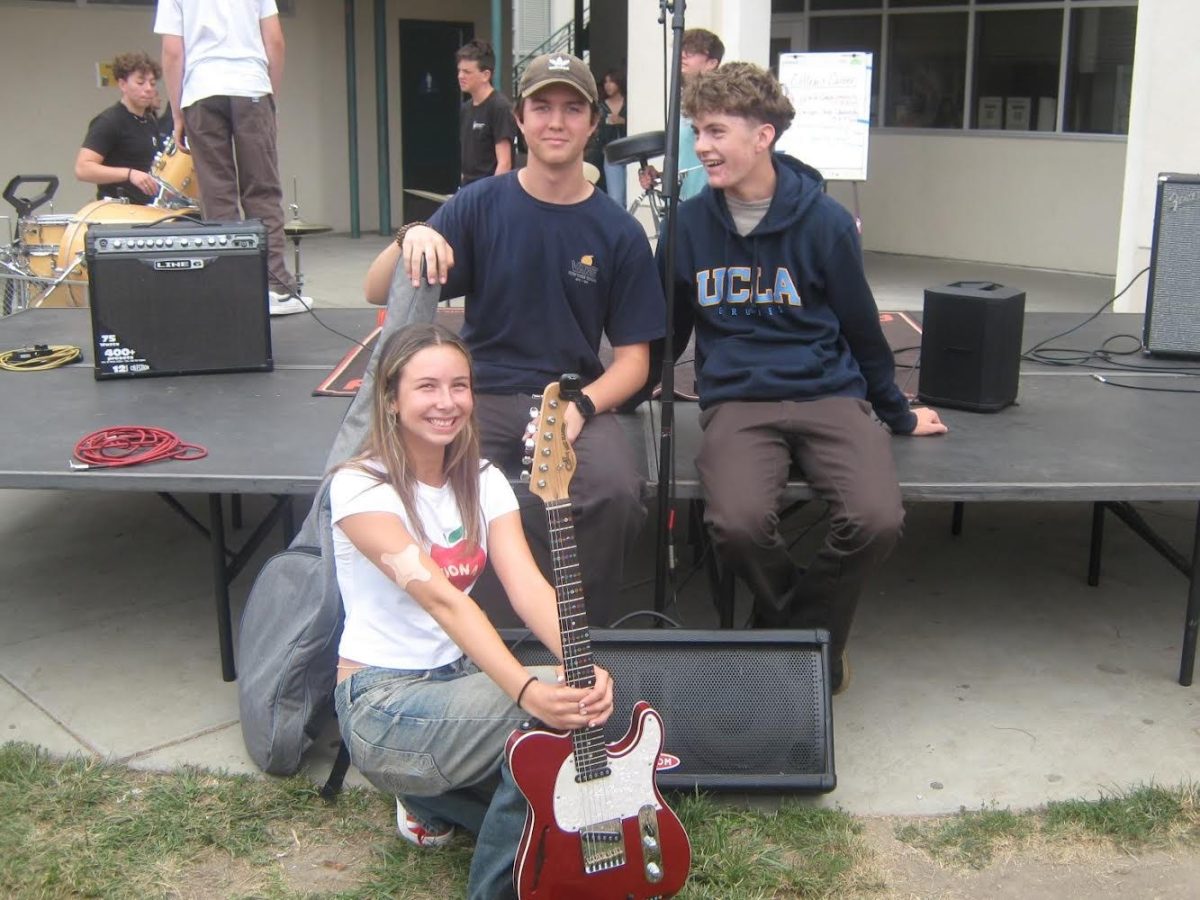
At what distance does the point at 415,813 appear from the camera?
9.14ft

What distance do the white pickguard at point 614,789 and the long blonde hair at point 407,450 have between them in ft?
1.74

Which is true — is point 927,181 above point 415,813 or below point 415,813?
above

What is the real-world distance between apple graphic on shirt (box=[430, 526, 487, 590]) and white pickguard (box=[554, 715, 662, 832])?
0.47 m

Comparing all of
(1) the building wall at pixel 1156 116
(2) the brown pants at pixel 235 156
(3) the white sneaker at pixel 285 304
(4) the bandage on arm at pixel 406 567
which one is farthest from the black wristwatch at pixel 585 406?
(1) the building wall at pixel 1156 116

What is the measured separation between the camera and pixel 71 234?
6.41 meters

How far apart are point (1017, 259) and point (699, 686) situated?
8.75 metres

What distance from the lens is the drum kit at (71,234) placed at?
6.34 metres

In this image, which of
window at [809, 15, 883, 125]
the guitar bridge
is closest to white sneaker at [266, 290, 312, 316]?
the guitar bridge

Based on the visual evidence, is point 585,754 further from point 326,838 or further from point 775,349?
point 775,349

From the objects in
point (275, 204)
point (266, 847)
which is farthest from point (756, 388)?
point (275, 204)

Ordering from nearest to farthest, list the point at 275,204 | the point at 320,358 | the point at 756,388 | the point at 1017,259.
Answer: the point at 756,388 → the point at 320,358 → the point at 275,204 → the point at 1017,259

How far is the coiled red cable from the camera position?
3.57 metres

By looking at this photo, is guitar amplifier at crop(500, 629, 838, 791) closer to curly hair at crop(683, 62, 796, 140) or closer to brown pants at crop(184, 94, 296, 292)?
curly hair at crop(683, 62, 796, 140)

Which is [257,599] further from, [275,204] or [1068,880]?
[275,204]
